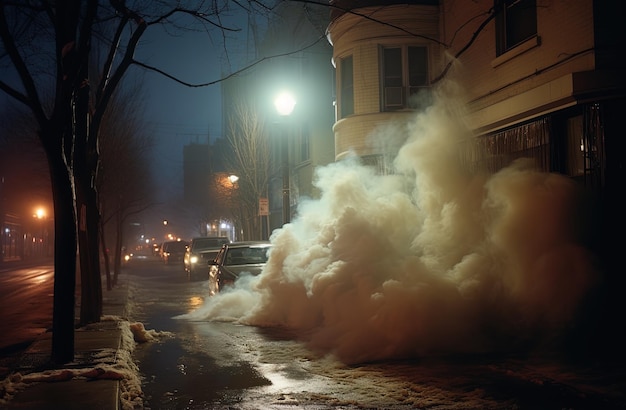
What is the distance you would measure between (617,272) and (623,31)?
11.7 feet

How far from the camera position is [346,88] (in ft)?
57.0

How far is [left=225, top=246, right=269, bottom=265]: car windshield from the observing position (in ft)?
53.0

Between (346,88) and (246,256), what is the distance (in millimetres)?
5269

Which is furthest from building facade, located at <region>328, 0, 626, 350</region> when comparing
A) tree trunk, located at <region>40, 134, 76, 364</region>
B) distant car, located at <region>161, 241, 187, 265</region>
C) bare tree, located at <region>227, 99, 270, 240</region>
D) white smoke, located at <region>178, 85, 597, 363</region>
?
distant car, located at <region>161, 241, 187, 265</region>

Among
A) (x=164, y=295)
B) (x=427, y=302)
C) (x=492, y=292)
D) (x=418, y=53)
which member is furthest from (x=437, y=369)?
(x=164, y=295)

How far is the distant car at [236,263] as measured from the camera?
15.3 m

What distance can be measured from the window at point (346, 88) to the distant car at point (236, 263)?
422 centimetres

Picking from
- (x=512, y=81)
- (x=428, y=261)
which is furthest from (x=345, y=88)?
(x=428, y=261)

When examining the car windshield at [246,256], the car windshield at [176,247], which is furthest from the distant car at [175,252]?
the car windshield at [246,256]

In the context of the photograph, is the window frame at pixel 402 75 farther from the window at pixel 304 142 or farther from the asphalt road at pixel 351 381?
the window at pixel 304 142

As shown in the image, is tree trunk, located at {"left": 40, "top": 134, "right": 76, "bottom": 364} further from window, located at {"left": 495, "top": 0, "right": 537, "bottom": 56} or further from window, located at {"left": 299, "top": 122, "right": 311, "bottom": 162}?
window, located at {"left": 299, "top": 122, "right": 311, "bottom": 162}

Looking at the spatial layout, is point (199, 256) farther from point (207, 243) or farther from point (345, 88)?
point (345, 88)

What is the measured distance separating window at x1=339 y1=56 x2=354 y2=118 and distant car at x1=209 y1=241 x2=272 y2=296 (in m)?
4.22

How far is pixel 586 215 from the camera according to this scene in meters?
9.77
